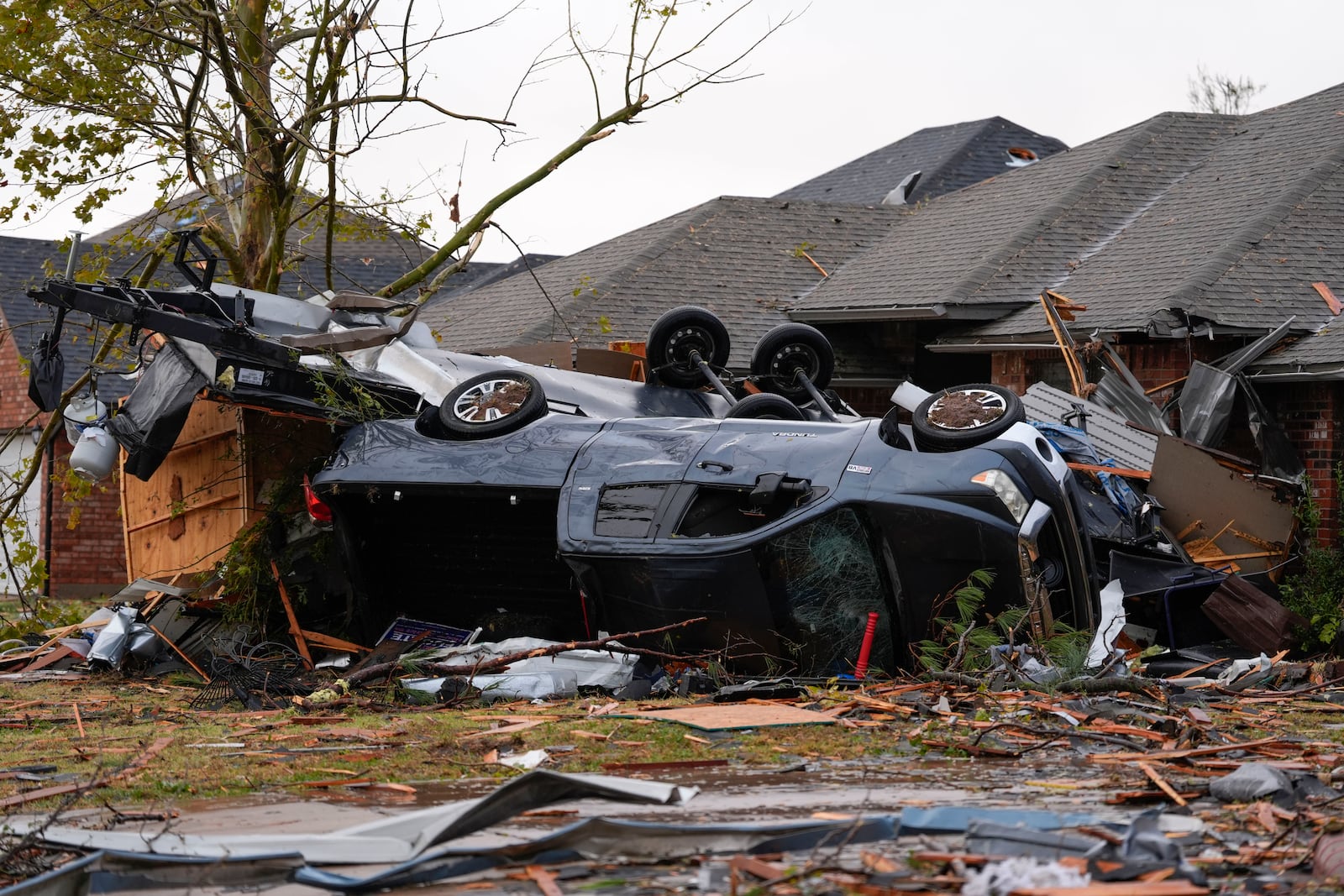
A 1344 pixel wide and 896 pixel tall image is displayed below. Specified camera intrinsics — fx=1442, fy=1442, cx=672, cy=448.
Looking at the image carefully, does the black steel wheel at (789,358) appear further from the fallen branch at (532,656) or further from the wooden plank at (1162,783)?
the wooden plank at (1162,783)

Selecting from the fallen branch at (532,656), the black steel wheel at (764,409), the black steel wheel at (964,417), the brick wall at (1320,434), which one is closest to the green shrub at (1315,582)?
the brick wall at (1320,434)

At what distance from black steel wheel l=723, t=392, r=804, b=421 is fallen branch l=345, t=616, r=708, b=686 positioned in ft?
7.69

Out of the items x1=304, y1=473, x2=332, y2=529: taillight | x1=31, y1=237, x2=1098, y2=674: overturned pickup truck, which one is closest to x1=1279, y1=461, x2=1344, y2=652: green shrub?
x1=31, y1=237, x2=1098, y2=674: overturned pickup truck

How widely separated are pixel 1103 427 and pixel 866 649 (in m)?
5.69

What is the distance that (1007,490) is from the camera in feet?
25.2

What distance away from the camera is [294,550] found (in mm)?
9695

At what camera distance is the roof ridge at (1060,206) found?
1597 cm

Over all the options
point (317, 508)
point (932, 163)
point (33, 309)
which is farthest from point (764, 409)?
point (33, 309)

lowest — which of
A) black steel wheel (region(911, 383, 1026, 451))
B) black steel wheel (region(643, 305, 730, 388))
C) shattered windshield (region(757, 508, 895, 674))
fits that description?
shattered windshield (region(757, 508, 895, 674))

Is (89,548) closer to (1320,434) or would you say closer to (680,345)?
(680,345)

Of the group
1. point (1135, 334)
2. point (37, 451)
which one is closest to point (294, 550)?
point (37, 451)

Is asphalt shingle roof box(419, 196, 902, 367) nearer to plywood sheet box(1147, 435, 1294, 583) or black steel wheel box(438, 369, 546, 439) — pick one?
plywood sheet box(1147, 435, 1294, 583)

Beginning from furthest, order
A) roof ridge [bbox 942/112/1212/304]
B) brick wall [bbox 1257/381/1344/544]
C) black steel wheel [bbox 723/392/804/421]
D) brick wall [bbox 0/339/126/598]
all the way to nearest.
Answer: brick wall [bbox 0/339/126/598], roof ridge [bbox 942/112/1212/304], brick wall [bbox 1257/381/1344/544], black steel wheel [bbox 723/392/804/421]

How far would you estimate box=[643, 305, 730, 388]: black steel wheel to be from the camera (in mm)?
10875
